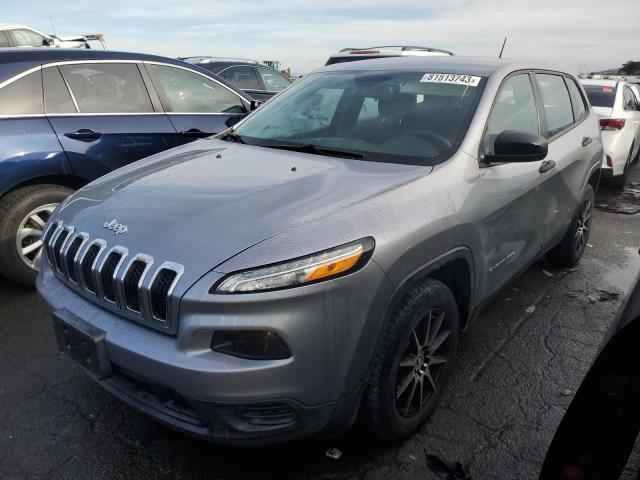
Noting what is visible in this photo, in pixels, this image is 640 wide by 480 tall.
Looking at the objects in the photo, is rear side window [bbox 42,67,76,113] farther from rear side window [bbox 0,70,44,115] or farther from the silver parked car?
the silver parked car

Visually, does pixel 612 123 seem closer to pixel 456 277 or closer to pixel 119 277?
pixel 456 277

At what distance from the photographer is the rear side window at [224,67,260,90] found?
9883mm

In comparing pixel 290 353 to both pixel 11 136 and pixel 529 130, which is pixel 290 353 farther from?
pixel 11 136

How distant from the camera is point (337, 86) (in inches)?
134

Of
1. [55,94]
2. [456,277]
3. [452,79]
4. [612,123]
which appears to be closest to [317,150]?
[452,79]

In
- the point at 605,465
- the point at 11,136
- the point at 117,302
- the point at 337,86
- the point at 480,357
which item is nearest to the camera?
the point at 605,465

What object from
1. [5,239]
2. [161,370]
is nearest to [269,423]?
[161,370]

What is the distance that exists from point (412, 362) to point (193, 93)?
352cm

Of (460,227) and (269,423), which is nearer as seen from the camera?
(269,423)

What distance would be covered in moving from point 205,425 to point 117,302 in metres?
0.58

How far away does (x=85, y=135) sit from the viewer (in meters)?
4.00

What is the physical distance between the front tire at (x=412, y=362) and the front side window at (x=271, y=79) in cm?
884

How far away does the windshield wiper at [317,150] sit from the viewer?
107 inches

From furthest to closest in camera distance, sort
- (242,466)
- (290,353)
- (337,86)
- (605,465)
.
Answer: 1. (337,86)
2. (242,466)
3. (290,353)
4. (605,465)
